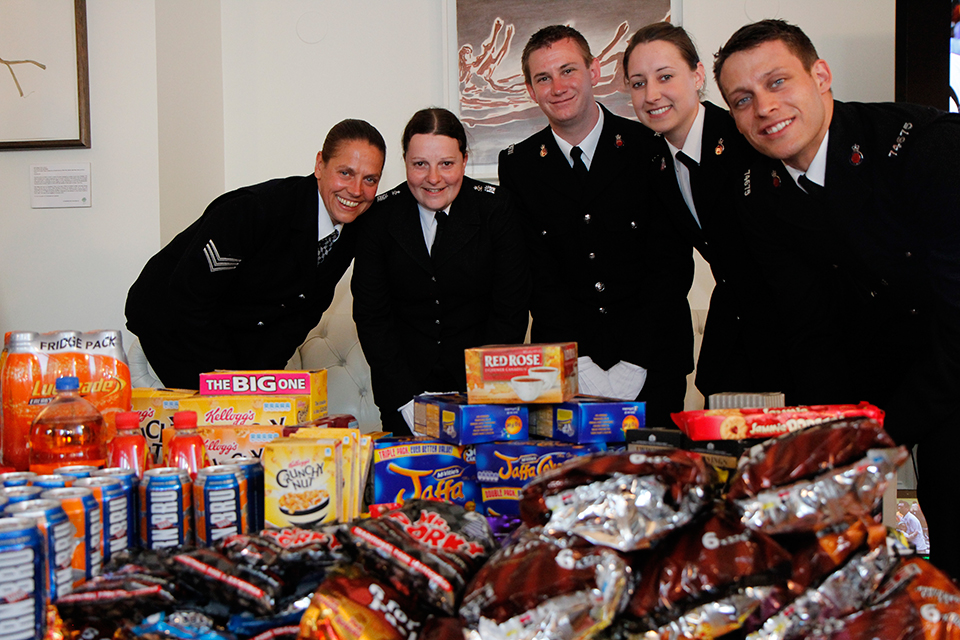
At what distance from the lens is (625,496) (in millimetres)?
911

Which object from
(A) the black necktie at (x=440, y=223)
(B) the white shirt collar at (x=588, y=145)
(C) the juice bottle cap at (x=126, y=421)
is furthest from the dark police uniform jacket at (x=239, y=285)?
(C) the juice bottle cap at (x=126, y=421)

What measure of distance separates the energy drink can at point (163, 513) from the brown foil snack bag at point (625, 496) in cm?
62

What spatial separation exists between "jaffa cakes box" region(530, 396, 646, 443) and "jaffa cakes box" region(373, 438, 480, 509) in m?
0.20

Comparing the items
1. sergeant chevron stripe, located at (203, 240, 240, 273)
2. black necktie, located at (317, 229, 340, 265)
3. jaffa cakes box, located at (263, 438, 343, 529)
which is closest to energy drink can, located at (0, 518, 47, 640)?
jaffa cakes box, located at (263, 438, 343, 529)

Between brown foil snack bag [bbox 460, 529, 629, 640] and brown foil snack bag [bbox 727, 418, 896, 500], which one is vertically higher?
brown foil snack bag [bbox 727, 418, 896, 500]

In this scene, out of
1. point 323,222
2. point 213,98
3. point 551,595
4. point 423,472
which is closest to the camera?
point 551,595

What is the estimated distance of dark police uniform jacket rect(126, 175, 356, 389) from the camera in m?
2.45

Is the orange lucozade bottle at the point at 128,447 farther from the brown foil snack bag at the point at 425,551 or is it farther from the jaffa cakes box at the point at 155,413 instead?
the brown foil snack bag at the point at 425,551

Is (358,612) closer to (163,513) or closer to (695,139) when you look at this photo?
(163,513)

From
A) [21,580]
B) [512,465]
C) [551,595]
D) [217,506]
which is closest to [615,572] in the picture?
[551,595]

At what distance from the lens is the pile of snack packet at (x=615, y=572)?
2.80 ft

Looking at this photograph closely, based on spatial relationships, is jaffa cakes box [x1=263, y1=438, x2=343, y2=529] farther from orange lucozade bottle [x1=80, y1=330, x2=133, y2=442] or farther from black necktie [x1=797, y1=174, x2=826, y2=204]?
black necktie [x1=797, y1=174, x2=826, y2=204]

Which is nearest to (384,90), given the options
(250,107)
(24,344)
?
(250,107)

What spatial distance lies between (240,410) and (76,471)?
1.39 ft
